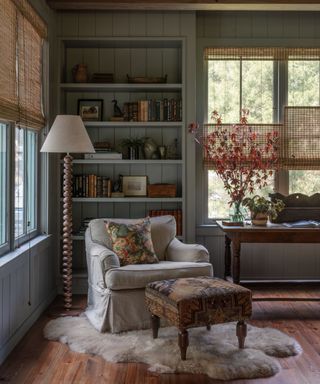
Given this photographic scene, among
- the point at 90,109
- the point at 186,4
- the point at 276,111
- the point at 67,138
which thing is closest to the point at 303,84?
the point at 276,111

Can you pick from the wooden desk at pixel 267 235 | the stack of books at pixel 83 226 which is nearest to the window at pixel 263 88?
the wooden desk at pixel 267 235

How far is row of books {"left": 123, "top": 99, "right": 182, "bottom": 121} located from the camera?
5.18m

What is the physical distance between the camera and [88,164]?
5.38 meters

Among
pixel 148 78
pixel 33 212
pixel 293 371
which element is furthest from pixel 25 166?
pixel 293 371

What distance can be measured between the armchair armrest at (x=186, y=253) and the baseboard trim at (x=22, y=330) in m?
1.15

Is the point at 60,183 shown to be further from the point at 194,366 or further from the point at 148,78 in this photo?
the point at 194,366

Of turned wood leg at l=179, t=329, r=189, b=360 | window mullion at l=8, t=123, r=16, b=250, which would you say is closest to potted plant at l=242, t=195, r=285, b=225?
turned wood leg at l=179, t=329, r=189, b=360

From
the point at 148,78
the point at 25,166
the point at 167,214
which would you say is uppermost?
the point at 148,78

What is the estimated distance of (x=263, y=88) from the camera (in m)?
5.46

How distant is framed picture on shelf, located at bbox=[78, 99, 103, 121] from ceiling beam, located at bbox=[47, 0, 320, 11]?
0.90 meters

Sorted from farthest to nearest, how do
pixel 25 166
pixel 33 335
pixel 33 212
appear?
pixel 33 212
pixel 25 166
pixel 33 335

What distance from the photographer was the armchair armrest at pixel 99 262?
154 inches

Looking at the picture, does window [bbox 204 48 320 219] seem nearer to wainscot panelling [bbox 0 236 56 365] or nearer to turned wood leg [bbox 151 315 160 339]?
wainscot panelling [bbox 0 236 56 365]

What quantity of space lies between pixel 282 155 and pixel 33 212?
256 cm
